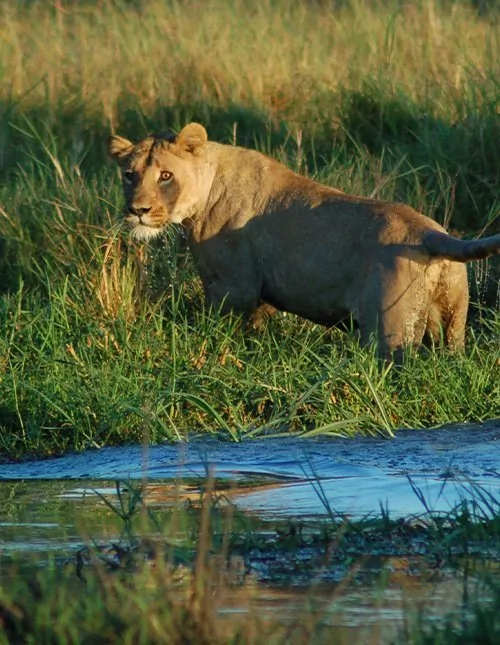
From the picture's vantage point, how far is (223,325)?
6953mm

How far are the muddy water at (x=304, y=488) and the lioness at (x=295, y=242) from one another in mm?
737

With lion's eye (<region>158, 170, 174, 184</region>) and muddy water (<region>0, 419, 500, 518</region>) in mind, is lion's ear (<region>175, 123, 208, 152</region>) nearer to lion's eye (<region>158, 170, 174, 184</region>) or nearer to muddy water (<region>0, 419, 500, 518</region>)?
lion's eye (<region>158, 170, 174, 184</region>)

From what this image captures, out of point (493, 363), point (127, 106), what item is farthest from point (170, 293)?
point (127, 106)

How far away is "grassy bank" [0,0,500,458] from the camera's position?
20.2ft

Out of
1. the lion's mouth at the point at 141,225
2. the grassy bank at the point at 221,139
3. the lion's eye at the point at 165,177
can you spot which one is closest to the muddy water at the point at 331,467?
the grassy bank at the point at 221,139

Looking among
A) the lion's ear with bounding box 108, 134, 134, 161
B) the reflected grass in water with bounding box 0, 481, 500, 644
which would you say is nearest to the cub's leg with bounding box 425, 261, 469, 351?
the lion's ear with bounding box 108, 134, 134, 161

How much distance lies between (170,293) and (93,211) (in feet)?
2.65

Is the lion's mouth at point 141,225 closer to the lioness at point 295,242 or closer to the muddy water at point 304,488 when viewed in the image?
the lioness at point 295,242

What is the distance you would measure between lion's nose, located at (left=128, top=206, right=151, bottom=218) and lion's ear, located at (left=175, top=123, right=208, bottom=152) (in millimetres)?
412

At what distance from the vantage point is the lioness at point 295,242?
6566mm

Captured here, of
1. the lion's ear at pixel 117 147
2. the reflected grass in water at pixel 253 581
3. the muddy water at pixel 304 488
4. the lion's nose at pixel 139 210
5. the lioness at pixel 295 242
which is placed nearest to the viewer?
the reflected grass in water at pixel 253 581

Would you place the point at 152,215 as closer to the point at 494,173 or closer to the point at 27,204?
the point at 27,204

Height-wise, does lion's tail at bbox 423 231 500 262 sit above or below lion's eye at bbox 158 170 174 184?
above

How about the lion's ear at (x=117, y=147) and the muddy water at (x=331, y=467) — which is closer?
the muddy water at (x=331, y=467)
